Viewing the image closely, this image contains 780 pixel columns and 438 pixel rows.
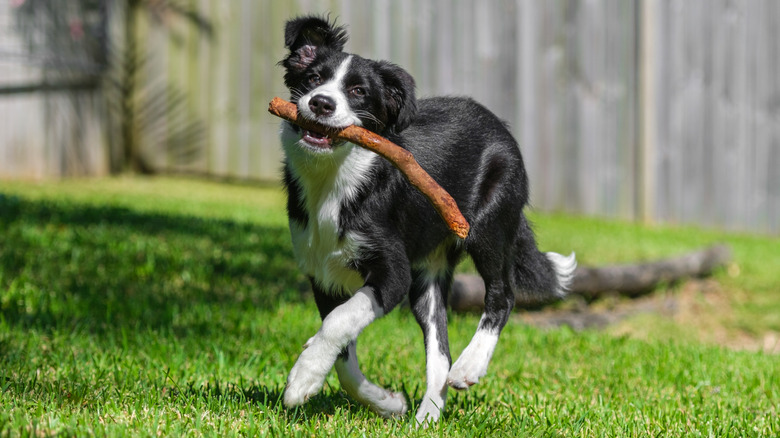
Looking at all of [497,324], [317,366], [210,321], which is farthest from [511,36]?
[317,366]

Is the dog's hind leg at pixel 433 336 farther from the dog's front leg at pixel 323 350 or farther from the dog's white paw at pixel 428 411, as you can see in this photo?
the dog's front leg at pixel 323 350

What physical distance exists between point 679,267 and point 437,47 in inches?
163

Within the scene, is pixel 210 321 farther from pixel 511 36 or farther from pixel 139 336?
pixel 511 36

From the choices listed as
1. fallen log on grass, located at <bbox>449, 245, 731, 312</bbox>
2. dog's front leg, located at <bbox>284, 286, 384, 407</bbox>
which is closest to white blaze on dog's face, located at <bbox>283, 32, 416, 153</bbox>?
dog's front leg, located at <bbox>284, 286, 384, 407</bbox>

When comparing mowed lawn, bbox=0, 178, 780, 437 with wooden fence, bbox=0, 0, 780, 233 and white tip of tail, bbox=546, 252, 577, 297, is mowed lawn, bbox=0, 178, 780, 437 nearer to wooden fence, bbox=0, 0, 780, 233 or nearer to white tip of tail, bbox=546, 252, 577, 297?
white tip of tail, bbox=546, 252, 577, 297

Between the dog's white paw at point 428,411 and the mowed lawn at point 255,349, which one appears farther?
the dog's white paw at point 428,411

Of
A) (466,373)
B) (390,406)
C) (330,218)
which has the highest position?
(330,218)

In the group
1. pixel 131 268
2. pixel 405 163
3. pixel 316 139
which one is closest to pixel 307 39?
pixel 316 139

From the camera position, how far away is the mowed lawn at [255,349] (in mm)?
3254

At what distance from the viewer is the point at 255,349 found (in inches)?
181

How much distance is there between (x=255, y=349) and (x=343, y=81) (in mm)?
1763

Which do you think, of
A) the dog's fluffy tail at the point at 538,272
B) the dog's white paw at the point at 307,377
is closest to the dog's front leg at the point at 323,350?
the dog's white paw at the point at 307,377

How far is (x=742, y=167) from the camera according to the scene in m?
10.0

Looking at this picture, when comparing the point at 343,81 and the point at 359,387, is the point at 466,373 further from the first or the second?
the point at 343,81
